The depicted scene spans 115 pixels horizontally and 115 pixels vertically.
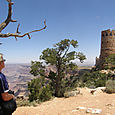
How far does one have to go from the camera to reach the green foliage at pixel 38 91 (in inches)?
463

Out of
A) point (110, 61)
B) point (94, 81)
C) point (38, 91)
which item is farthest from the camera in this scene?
point (110, 61)

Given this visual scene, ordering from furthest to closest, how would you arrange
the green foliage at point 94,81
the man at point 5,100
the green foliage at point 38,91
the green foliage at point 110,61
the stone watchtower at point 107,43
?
the stone watchtower at point 107,43 → the green foliage at point 110,61 → the green foliage at point 94,81 → the green foliage at point 38,91 → the man at point 5,100

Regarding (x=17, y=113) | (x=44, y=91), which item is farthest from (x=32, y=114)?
(x=44, y=91)

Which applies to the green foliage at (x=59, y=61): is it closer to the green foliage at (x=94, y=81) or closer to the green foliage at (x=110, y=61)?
the green foliage at (x=94, y=81)

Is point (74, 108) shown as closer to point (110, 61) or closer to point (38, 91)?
point (38, 91)

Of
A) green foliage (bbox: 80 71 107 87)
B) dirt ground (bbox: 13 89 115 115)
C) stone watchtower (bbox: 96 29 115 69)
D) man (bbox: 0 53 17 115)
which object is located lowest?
green foliage (bbox: 80 71 107 87)

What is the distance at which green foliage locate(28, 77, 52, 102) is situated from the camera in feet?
38.6

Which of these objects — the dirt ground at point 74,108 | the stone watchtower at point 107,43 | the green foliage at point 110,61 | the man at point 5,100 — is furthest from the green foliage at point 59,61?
the stone watchtower at point 107,43

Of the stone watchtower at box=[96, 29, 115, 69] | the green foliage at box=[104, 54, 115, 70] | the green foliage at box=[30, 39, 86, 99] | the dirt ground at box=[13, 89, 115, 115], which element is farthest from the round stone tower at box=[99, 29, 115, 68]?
the dirt ground at box=[13, 89, 115, 115]

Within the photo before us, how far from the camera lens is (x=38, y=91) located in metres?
12.6

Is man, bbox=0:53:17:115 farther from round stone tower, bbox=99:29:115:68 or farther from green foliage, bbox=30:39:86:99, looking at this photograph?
round stone tower, bbox=99:29:115:68

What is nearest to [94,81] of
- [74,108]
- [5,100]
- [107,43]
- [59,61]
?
[59,61]

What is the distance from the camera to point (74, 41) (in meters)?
13.2

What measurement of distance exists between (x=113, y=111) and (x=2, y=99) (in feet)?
14.5
